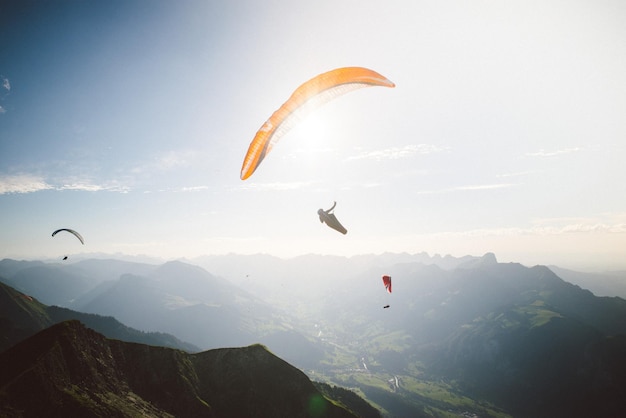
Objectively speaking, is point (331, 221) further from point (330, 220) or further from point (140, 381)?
point (140, 381)

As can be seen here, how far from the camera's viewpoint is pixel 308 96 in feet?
37.6

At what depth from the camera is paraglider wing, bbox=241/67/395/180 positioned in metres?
11.2

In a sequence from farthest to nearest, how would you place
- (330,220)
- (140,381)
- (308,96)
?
(140,381) < (330,220) < (308,96)

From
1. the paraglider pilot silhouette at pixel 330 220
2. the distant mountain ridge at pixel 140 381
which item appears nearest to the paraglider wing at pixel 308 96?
the paraglider pilot silhouette at pixel 330 220

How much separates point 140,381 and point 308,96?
54.9m

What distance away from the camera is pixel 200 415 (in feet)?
158

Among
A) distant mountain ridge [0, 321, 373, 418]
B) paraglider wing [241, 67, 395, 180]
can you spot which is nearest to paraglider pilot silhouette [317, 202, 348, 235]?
paraglider wing [241, 67, 395, 180]

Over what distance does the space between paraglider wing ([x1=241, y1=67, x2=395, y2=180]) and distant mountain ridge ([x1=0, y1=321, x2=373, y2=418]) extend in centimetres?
3567

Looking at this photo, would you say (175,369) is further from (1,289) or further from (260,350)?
(1,289)

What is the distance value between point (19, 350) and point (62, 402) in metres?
11.1

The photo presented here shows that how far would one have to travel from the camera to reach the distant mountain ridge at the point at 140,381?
96.8 feet

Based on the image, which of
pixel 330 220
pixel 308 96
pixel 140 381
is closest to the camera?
pixel 308 96

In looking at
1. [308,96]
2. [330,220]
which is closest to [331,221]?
[330,220]

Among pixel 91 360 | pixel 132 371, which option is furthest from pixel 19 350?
pixel 132 371
